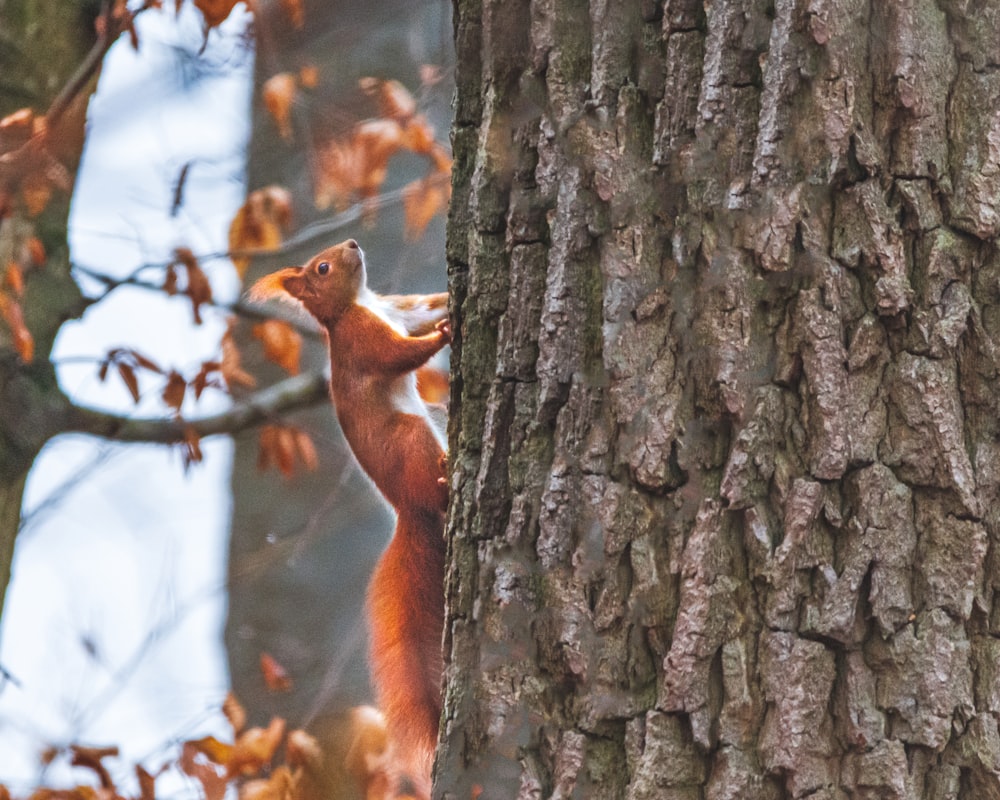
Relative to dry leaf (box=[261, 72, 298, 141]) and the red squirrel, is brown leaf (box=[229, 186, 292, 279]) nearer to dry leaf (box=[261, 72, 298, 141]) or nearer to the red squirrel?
dry leaf (box=[261, 72, 298, 141])

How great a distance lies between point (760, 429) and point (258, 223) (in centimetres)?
226

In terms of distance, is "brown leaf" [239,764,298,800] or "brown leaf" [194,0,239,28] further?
"brown leaf" [239,764,298,800]

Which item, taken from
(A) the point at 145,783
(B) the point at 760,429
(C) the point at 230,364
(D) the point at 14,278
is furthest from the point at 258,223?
(B) the point at 760,429

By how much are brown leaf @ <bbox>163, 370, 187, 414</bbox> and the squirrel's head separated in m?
0.56

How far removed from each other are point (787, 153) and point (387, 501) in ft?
3.58

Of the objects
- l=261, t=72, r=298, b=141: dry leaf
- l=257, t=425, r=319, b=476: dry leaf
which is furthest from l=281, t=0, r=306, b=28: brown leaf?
l=257, t=425, r=319, b=476: dry leaf

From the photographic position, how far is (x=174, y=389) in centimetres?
298

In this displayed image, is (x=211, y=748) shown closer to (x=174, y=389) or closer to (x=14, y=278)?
(x=174, y=389)

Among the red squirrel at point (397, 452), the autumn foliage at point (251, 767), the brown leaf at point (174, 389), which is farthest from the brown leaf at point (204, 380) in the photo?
the autumn foliage at point (251, 767)

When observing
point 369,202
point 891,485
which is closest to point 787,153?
point 891,485

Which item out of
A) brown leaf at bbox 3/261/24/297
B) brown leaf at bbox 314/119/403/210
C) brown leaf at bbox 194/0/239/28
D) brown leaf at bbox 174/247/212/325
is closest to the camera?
brown leaf at bbox 194/0/239/28

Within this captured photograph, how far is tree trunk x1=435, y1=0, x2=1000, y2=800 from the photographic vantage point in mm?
1069

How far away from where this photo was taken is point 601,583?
115 centimetres

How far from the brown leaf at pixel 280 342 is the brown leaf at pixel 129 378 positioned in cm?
38
